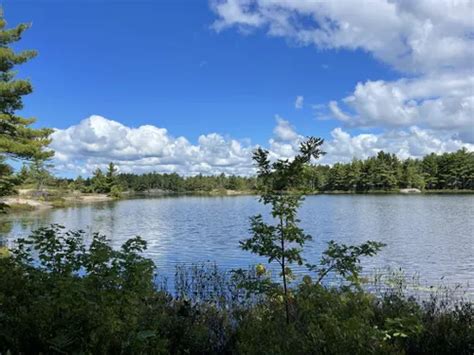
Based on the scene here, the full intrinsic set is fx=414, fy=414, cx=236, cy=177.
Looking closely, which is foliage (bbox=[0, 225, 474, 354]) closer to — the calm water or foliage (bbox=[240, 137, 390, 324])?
foliage (bbox=[240, 137, 390, 324])

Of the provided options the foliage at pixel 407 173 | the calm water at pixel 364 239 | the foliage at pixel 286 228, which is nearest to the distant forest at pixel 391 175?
the foliage at pixel 407 173

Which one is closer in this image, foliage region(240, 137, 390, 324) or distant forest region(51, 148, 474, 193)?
foliage region(240, 137, 390, 324)

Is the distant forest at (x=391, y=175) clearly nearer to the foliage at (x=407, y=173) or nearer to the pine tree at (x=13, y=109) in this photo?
the foliage at (x=407, y=173)

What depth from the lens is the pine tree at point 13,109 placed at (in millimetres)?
20281

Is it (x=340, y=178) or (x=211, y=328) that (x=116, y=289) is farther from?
(x=340, y=178)

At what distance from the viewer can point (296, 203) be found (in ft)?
18.1

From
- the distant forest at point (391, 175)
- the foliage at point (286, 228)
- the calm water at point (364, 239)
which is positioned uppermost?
the distant forest at point (391, 175)

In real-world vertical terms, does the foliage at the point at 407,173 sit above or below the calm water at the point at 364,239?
above

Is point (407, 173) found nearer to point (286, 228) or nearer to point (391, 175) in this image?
point (391, 175)

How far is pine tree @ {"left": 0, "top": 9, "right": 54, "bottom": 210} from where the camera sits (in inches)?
798

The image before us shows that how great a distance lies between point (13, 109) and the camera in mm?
21969

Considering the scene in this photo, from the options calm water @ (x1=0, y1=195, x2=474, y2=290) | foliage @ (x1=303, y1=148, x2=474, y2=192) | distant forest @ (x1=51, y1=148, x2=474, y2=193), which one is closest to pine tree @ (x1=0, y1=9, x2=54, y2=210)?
calm water @ (x1=0, y1=195, x2=474, y2=290)

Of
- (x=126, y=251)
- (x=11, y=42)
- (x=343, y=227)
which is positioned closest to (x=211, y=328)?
(x=126, y=251)

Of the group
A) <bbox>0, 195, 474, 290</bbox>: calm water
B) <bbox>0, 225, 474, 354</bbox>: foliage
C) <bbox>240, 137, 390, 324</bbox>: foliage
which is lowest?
<bbox>0, 195, 474, 290</bbox>: calm water
